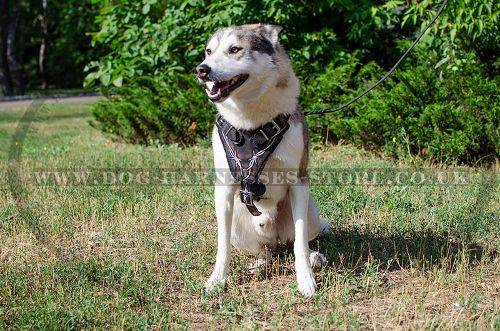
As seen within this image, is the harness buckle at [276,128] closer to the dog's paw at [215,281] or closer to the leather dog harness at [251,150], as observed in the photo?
the leather dog harness at [251,150]

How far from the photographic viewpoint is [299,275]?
3471mm

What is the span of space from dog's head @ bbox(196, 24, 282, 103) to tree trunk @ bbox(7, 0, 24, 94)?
21642mm

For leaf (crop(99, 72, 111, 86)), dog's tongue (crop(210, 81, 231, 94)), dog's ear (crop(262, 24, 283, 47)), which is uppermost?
dog's ear (crop(262, 24, 283, 47))

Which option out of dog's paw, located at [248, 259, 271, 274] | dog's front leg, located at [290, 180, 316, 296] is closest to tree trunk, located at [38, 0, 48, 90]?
dog's paw, located at [248, 259, 271, 274]

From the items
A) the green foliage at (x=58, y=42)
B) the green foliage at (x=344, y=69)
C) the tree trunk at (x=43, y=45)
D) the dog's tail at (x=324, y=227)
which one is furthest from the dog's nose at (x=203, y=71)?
the tree trunk at (x=43, y=45)

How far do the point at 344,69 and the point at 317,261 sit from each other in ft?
14.6

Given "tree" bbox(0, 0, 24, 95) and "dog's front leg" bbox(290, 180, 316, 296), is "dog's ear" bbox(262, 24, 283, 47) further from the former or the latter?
"tree" bbox(0, 0, 24, 95)

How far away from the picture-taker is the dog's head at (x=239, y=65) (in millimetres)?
3348

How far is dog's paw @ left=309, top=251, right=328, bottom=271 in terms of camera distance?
3785mm

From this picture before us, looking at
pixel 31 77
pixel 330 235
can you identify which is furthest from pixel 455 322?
pixel 31 77

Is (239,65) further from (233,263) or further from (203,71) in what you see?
(233,263)

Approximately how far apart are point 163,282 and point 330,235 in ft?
5.06

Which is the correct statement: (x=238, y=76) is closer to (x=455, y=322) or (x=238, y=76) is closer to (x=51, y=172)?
(x=455, y=322)

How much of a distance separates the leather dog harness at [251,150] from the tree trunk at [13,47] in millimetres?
21874
